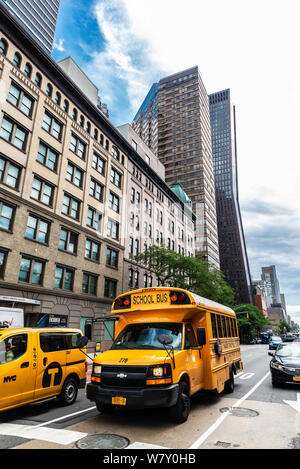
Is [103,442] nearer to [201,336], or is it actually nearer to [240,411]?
[201,336]

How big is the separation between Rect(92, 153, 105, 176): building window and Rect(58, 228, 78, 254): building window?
8206mm

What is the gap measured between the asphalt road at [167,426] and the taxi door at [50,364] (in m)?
0.51

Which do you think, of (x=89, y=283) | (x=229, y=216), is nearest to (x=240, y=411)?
(x=89, y=283)

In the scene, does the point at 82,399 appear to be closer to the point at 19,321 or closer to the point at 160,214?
the point at 19,321

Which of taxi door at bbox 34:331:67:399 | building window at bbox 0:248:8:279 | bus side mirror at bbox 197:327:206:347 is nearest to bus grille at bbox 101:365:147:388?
bus side mirror at bbox 197:327:206:347

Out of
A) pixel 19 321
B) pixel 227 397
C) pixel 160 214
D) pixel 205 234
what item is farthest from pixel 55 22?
pixel 227 397

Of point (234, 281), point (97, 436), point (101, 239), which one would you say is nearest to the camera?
point (97, 436)

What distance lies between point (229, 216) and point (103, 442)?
473 ft

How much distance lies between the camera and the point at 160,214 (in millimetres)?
42875

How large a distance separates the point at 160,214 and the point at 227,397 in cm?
3498

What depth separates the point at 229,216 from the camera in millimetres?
142625

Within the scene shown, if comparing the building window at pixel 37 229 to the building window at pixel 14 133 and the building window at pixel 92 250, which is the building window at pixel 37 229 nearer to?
the building window at pixel 92 250

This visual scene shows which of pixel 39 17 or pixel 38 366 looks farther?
pixel 39 17

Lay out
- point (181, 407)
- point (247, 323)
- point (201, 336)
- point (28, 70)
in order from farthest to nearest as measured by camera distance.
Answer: point (247, 323)
point (28, 70)
point (201, 336)
point (181, 407)
